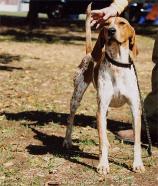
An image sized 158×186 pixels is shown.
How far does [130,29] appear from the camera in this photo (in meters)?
5.23

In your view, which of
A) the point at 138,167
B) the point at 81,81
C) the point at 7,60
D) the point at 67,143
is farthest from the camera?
the point at 7,60

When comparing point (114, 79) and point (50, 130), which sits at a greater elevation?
point (114, 79)

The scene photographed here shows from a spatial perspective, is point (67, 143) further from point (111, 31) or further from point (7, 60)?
point (7, 60)

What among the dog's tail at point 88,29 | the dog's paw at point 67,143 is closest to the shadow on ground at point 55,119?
the dog's paw at point 67,143

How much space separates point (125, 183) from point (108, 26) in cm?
149

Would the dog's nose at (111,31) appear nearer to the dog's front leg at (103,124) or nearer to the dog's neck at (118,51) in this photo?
the dog's neck at (118,51)

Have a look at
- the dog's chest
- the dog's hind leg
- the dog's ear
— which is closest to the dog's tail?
the dog's hind leg

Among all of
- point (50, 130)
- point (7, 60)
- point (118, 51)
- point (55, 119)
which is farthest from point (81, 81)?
point (7, 60)

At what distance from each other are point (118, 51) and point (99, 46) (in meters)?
0.25

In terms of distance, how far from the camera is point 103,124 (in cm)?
549

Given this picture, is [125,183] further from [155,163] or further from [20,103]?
[20,103]

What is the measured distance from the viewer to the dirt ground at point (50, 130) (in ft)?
18.1

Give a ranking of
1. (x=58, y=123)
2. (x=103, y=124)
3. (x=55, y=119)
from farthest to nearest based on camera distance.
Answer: (x=55, y=119) < (x=58, y=123) < (x=103, y=124)

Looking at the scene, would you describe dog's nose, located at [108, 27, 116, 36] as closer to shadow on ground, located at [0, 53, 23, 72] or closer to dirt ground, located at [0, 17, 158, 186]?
dirt ground, located at [0, 17, 158, 186]
